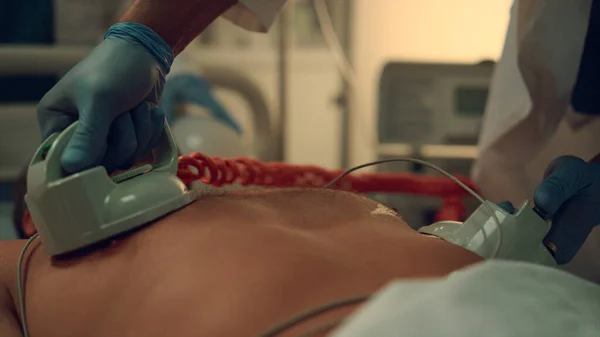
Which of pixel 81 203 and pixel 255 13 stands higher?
pixel 255 13

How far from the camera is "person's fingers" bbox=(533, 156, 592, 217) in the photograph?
2.38 ft

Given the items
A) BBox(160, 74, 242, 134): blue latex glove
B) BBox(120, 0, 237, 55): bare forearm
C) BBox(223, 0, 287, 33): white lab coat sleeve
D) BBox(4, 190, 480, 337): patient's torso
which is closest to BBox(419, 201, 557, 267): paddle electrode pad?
BBox(4, 190, 480, 337): patient's torso

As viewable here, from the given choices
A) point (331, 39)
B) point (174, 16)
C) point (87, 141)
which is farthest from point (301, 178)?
point (331, 39)

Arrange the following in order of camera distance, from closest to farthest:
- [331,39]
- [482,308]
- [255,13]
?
[482,308]
[255,13]
[331,39]

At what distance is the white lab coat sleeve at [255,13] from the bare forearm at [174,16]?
12 cm

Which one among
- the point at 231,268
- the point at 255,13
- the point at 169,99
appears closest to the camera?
the point at 231,268

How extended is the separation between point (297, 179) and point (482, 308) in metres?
0.79

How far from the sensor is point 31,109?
1.77 m

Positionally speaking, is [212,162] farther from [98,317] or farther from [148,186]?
[98,317]

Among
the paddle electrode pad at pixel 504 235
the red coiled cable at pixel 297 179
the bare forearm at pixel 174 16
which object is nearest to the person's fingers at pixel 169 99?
the red coiled cable at pixel 297 179

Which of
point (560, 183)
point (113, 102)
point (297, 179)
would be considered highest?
point (113, 102)

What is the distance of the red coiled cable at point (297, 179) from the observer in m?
0.93

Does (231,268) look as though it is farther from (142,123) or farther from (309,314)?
(142,123)

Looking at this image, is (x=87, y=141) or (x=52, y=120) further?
(x=52, y=120)
